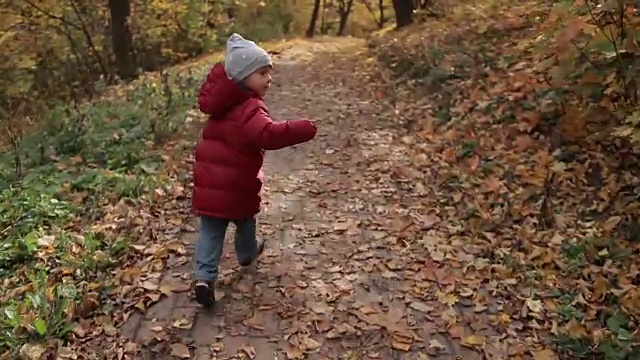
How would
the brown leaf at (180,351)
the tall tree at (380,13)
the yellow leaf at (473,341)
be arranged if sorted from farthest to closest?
1. the tall tree at (380,13)
2. the yellow leaf at (473,341)
3. the brown leaf at (180,351)

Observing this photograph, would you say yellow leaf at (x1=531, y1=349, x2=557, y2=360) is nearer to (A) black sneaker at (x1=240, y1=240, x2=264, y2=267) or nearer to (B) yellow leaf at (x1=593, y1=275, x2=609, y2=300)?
(B) yellow leaf at (x1=593, y1=275, x2=609, y2=300)

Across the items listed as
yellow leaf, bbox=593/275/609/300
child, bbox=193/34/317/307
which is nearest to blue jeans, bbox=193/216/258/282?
child, bbox=193/34/317/307

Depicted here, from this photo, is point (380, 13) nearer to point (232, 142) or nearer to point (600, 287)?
point (600, 287)

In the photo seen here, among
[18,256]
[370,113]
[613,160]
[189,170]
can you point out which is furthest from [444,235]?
[370,113]

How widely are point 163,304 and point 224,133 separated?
1.35 m

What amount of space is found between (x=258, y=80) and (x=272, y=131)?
0.36m

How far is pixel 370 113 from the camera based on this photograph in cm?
991

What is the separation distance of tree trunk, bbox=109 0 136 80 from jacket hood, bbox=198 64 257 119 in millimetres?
10624

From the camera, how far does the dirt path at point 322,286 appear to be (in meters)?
4.17

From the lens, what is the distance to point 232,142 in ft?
14.0

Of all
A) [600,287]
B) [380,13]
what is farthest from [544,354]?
[380,13]

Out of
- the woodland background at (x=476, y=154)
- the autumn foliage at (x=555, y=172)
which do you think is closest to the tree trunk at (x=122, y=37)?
the woodland background at (x=476, y=154)

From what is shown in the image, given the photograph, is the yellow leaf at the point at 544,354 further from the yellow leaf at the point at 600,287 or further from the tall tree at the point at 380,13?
the tall tree at the point at 380,13

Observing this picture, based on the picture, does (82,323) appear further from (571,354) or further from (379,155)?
(379,155)
